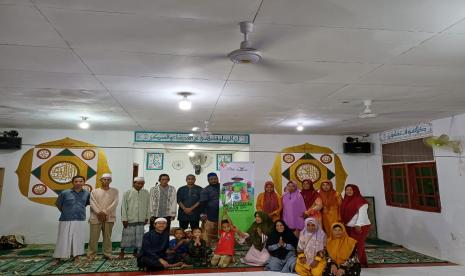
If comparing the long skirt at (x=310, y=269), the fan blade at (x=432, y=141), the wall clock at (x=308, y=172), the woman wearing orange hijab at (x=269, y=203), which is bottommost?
the long skirt at (x=310, y=269)

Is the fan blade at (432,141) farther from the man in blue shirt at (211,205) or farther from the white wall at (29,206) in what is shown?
the white wall at (29,206)

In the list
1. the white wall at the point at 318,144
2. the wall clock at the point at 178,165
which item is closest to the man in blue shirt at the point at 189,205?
the white wall at the point at 318,144

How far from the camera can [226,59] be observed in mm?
2490

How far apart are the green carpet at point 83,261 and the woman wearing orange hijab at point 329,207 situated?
0.83 metres

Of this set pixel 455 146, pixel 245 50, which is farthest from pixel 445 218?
pixel 245 50

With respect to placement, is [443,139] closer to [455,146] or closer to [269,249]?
[455,146]

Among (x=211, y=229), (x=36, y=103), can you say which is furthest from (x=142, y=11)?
(x=211, y=229)

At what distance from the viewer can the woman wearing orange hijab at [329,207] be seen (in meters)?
4.81

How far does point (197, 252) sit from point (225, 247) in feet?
1.44

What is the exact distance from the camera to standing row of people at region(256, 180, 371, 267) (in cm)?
440

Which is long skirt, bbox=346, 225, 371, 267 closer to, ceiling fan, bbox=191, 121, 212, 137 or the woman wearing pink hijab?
the woman wearing pink hijab

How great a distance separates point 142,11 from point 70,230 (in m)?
4.10

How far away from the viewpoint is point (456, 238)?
182 inches

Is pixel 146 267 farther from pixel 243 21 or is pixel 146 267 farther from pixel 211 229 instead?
pixel 243 21
